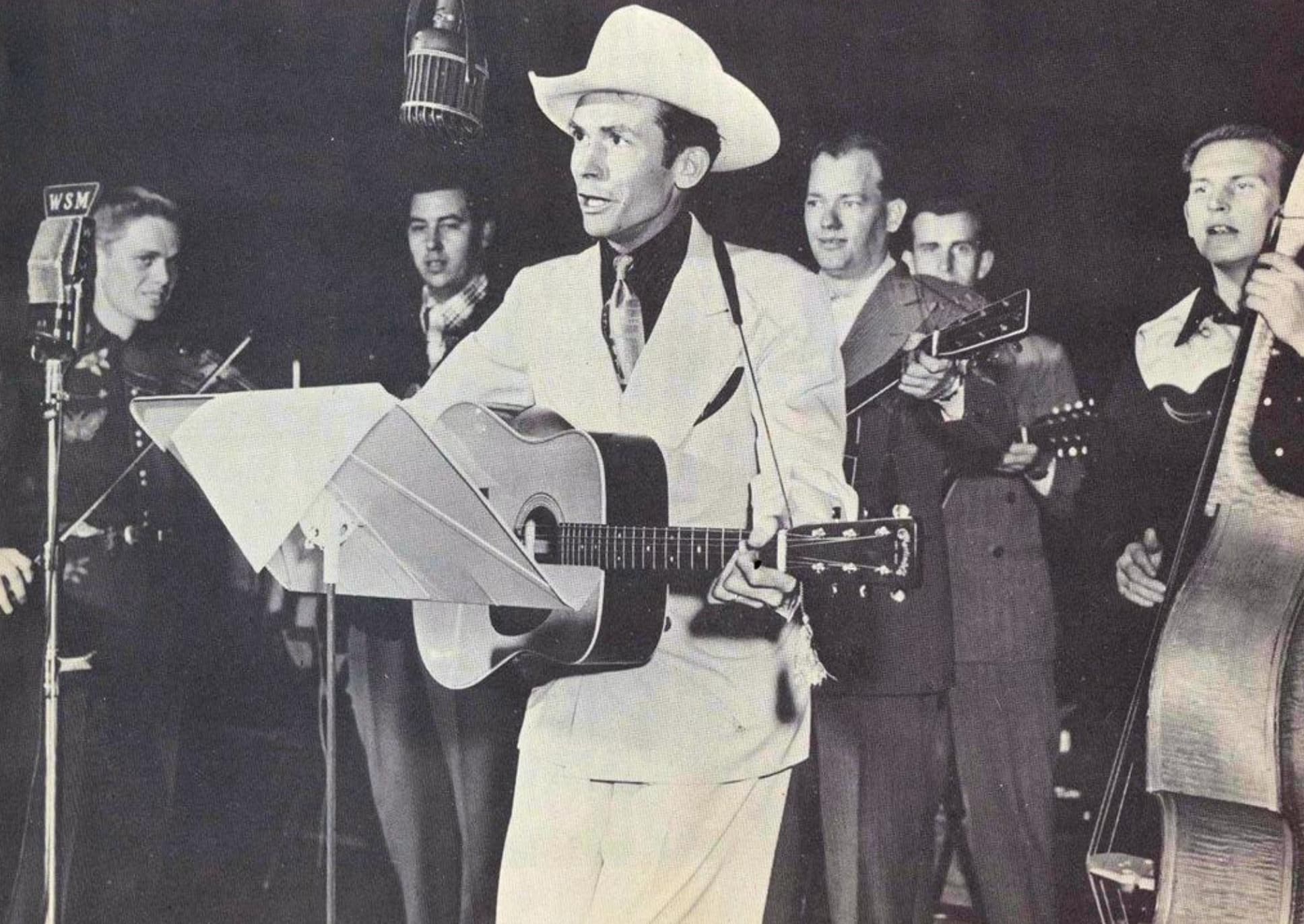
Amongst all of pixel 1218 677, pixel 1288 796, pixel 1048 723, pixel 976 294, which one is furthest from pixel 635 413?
pixel 1288 796

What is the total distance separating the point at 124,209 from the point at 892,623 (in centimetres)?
210

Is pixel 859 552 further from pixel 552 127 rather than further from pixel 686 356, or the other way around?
pixel 552 127

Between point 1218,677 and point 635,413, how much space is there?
1162mm

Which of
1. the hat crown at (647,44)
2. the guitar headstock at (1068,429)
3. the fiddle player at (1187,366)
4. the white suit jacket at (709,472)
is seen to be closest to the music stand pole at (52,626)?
the white suit jacket at (709,472)

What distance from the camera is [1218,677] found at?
2066 mm

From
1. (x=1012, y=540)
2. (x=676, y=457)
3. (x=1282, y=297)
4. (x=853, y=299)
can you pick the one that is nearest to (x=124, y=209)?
(x=676, y=457)

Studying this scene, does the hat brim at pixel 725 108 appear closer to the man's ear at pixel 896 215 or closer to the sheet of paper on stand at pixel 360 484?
the man's ear at pixel 896 215

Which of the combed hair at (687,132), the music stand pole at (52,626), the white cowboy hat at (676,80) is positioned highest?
the white cowboy hat at (676,80)

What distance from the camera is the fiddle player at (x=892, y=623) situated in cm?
238

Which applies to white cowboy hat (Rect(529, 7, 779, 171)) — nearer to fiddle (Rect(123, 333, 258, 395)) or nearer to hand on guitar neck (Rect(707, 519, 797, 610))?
hand on guitar neck (Rect(707, 519, 797, 610))

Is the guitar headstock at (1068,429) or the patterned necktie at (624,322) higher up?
the patterned necktie at (624,322)

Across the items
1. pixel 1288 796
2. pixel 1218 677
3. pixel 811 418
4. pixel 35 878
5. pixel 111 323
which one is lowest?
pixel 35 878

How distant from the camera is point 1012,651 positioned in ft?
7.77

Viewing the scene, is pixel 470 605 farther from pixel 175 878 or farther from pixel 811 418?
pixel 175 878
